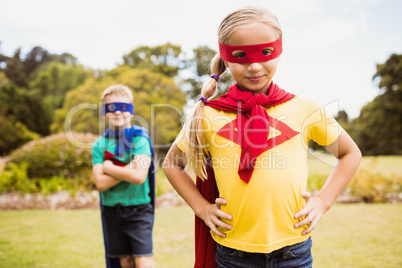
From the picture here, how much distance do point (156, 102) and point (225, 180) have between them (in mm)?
18775

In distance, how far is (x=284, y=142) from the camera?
5.76 ft

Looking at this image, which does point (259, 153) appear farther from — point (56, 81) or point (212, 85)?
point (56, 81)

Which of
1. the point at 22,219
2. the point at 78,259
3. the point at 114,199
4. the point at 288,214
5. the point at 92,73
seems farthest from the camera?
the point at 92,73

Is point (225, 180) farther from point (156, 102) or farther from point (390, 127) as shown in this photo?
point (390, 127)

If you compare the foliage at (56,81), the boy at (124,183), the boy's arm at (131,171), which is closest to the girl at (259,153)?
the boy's arm at (131,171)

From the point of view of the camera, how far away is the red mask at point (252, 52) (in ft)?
5.75

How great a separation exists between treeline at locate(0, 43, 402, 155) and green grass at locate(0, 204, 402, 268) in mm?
10277

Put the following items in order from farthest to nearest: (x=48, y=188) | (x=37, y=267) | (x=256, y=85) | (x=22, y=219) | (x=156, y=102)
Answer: (x=156, y=102), (x=48, y=188), (x=22, y=219), (x=37, y=267), (x=256, y=85)

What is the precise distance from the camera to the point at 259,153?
1.71 m

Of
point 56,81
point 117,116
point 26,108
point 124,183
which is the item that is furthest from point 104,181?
point 56,81

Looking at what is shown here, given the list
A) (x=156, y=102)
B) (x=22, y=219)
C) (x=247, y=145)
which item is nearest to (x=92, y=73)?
(x=156, y=102)

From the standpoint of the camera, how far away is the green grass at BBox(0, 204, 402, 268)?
4.91 meters

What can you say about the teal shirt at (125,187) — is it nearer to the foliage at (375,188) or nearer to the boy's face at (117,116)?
the boy's face at (117,116)

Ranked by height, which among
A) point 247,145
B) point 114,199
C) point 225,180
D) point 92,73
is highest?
point 92,73
